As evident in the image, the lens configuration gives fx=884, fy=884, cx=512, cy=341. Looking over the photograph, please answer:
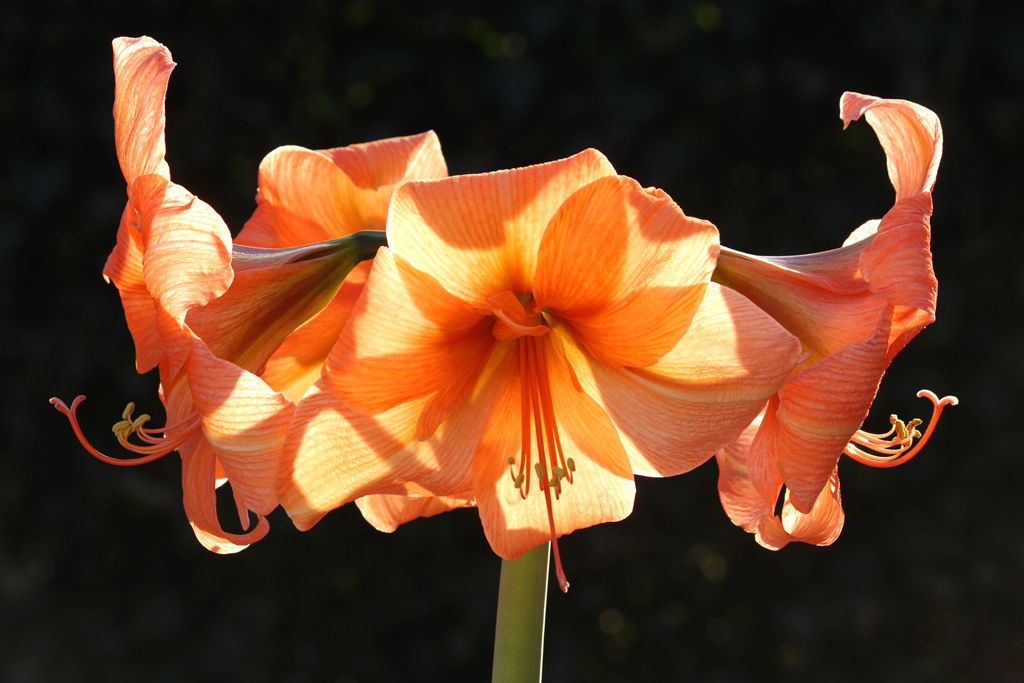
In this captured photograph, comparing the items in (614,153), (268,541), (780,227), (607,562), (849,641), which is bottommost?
(849,641)

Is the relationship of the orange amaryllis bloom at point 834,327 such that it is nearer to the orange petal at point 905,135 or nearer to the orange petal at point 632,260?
the orange petal at point 905,135

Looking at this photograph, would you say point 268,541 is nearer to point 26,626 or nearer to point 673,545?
point 26,626

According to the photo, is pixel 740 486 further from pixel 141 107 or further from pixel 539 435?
pixel 141 107

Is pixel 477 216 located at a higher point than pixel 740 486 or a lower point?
higher

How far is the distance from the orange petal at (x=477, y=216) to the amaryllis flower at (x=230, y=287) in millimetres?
109

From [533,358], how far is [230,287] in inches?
10.2

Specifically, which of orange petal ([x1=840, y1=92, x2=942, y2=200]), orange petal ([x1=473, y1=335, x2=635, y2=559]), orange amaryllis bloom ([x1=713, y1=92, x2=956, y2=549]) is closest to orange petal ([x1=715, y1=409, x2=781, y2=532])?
orange amaryllis bloom ([x1=713, y1=92, x2=956, y2=549])

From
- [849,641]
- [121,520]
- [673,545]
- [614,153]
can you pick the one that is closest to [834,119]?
[614,153]

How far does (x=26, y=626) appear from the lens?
1941mm

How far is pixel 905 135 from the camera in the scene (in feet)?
2.38

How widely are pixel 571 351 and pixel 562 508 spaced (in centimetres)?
14

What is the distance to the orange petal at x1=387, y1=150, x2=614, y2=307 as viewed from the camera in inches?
24.7

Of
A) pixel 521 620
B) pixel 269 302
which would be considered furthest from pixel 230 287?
pixel 521 620

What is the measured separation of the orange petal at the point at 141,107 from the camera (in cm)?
67
